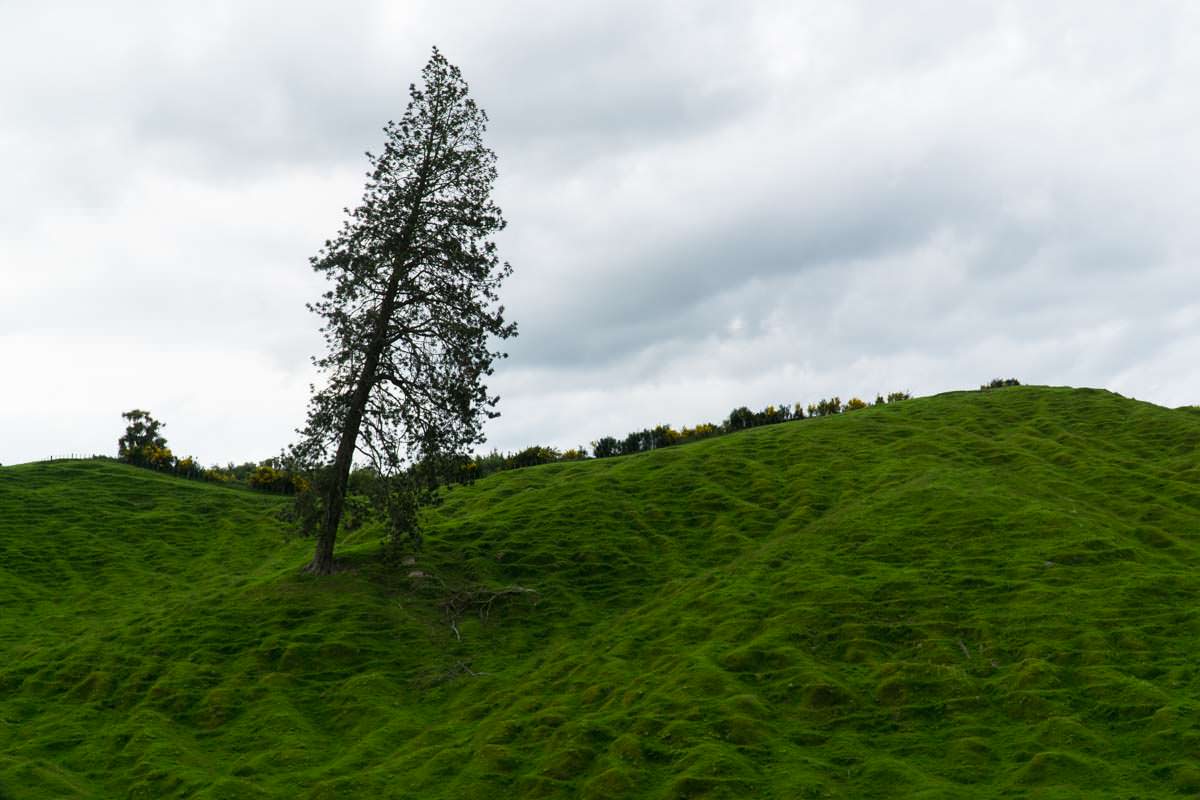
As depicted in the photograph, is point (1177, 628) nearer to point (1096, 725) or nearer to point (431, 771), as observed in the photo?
point (1096, 725)

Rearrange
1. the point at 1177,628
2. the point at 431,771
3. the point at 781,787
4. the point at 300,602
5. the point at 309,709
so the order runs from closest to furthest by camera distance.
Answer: the point at 781,787 → the point at 431,771 → the point at 1177,628 → the point at 309,709 → the point at 300,602

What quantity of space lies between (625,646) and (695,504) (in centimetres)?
1677

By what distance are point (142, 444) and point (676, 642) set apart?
2843 inches

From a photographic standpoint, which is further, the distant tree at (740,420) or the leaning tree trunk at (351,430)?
the distant tree at (740,420)

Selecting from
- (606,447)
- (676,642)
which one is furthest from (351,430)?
(606,447)

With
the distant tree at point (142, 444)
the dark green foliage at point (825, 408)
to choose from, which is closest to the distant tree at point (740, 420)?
the dark green foliage at point (825, 408)

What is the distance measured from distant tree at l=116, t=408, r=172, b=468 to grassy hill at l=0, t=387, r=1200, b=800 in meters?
22.3

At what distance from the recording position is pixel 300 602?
36156 millimetres

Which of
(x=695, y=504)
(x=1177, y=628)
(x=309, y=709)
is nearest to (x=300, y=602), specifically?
(x=309, y=709)

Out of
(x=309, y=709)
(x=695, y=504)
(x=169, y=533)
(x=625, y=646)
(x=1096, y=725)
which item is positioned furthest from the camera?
(x=169, y=533)

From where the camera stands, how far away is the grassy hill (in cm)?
2258

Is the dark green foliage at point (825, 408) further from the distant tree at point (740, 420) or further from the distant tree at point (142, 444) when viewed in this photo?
the distant tree at point (142, 444)

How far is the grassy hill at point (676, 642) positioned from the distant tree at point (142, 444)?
22291mm

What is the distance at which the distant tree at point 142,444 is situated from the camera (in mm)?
75875
